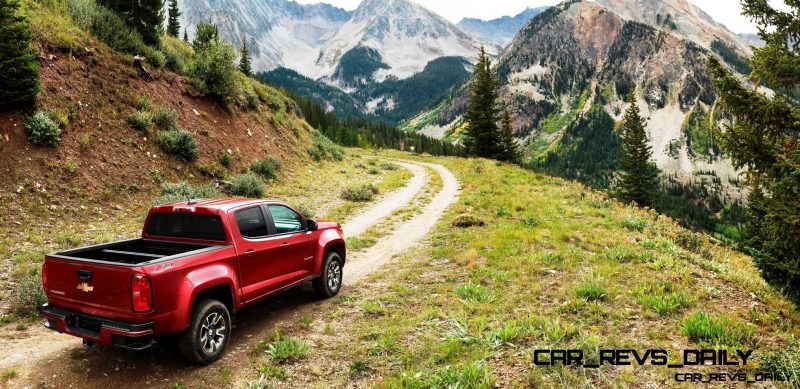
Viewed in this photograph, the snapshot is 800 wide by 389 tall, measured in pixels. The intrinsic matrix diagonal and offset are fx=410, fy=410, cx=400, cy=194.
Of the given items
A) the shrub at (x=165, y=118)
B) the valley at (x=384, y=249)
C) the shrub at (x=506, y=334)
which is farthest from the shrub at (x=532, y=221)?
the shrub at (x=165, y=118)

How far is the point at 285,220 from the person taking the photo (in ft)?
29.4

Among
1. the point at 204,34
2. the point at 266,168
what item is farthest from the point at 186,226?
the point at 204,34

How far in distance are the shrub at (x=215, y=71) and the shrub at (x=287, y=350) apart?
22520mm

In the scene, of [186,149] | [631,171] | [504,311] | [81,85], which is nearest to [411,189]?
[186,149]

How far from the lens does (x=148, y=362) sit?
660 cm

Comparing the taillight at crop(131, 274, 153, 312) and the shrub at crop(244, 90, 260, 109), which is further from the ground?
the shrub at crop(244, 90, 260, 109)

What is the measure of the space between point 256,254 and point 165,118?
16160mm

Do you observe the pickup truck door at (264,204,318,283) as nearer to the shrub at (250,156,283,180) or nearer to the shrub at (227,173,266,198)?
the shrub at (227,173,266,198)

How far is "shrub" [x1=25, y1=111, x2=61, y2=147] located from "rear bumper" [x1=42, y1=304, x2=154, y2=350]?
1093 centimetres

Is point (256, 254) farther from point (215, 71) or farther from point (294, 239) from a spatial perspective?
point (215, 71)

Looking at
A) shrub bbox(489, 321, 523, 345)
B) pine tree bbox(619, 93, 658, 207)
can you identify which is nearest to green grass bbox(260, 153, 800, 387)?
shrub bbox(489, 321, 523, 345)

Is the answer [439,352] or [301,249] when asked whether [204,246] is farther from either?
[439,352]

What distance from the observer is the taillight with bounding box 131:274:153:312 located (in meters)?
5.65

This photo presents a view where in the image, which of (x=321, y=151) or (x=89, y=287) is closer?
(x=89, y=287)
